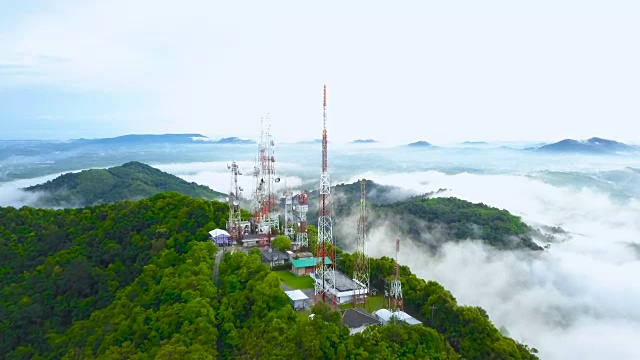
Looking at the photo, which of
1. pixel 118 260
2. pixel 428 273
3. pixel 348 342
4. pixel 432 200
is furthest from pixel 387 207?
pixel 348 342

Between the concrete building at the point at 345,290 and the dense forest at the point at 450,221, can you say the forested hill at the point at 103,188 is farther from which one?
the concrete building at the point at 345,290

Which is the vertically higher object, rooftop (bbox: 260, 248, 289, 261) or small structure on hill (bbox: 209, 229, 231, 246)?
small structure on hill (bbox: 209, 229, 231, 246)

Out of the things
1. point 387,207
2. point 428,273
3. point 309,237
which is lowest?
point 428,273

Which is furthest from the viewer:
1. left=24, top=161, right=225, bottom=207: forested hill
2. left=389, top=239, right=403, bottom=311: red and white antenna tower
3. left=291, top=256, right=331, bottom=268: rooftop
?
left=24, top=161, right=225, bottom=207: forested hill

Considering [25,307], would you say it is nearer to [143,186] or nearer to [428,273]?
[428,273]

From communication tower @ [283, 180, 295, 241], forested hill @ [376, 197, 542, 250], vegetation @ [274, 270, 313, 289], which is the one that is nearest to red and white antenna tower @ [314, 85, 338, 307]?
vegetation @ [274, 270, 313, 289]

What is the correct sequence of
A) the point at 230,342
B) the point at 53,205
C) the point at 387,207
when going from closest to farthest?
the point at 230,342 < the point at 387,207 < the point at 53,205

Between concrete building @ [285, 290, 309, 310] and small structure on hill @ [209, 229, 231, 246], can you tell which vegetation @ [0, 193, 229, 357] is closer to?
small structure on hill @ [209, 229, 231, 246]
